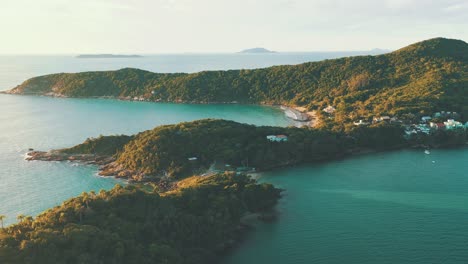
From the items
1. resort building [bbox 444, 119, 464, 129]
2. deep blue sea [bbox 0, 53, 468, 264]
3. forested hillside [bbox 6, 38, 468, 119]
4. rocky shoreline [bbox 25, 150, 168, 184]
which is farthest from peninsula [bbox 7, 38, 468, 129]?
rocky shoreline [bbox 25, 150, 168, 184]

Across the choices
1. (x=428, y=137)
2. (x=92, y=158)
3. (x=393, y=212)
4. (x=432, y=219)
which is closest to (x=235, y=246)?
(x=393, y=212)

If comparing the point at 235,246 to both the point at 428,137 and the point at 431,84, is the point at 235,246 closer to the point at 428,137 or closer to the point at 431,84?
the point at 428,137

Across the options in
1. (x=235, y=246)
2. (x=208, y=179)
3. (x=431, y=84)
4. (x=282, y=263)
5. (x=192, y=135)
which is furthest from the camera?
(x=431, y=84)

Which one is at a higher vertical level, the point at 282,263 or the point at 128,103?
the point at 128,103

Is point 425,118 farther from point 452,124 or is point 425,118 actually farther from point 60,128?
point 60,128

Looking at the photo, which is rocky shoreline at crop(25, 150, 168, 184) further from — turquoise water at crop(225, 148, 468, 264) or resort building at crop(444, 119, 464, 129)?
resort building at crop(444, 119, 464, 129)

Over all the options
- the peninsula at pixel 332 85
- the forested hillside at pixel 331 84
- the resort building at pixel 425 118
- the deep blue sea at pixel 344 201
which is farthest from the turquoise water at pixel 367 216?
the forested hillside at pixel 331 84

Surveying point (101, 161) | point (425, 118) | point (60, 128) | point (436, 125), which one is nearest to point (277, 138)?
point (101, 161)
